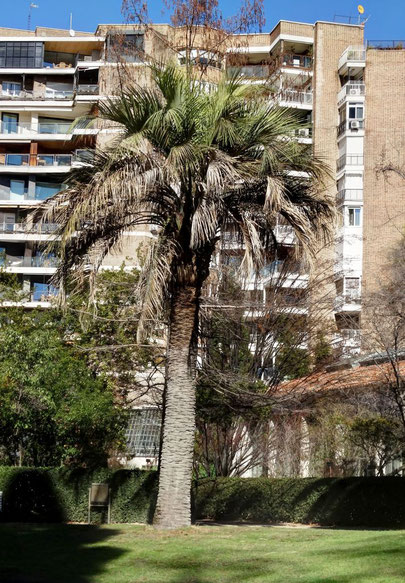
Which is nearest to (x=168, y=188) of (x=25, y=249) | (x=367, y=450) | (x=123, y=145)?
(x=123, y=145)

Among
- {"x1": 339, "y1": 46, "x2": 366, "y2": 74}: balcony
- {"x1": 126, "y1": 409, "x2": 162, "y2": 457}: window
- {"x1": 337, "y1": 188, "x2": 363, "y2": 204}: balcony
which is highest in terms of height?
{"x1": 339, "y1": 46, "x2": 366, "y2": 74}: balcony

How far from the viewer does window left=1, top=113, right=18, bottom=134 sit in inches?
2527

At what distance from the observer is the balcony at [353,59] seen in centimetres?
6128

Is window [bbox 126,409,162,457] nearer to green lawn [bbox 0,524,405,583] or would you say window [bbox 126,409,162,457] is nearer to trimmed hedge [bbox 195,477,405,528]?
trimmed hedge [bbox 195,477,405,528]

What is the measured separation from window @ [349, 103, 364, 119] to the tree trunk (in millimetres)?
45011

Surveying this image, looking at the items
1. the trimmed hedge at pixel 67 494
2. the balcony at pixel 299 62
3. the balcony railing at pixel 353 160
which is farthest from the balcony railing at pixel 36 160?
the trimmed hedge at pixel 67 494

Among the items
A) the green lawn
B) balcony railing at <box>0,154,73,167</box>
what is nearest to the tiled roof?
the green lawn

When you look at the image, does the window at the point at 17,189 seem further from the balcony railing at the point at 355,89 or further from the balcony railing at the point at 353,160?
the balcony railing at the point at 355,89

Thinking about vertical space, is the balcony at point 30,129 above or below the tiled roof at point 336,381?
above

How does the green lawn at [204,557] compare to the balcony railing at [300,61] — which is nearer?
the green lawn at [204,557]

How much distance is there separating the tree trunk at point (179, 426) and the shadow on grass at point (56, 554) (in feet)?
3.64

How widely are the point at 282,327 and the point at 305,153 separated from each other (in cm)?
1469

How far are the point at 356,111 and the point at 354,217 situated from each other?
7377mm

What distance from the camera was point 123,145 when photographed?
17297mm
